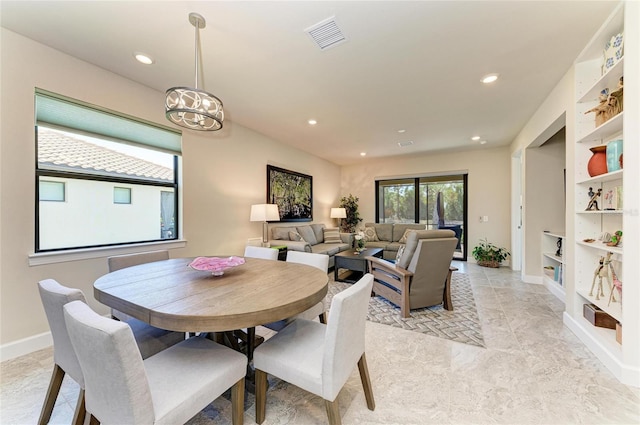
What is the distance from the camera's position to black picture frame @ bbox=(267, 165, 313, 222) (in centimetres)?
496

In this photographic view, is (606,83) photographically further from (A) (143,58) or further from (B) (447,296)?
(A) (143,58)

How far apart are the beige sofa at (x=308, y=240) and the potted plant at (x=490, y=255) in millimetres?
2837

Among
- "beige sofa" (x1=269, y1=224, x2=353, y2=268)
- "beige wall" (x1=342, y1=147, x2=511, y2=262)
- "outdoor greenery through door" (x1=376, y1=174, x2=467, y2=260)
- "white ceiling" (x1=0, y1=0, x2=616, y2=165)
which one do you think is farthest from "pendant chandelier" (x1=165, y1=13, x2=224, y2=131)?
"outdoor greenery through door" (x1=376, y1=174, x2=467, y2=260)

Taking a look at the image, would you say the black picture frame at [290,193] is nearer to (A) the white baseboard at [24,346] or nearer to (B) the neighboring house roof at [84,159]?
(B) the neighboring house roof at [84,159]

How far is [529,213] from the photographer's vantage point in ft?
13.3

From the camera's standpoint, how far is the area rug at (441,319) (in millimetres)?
2432

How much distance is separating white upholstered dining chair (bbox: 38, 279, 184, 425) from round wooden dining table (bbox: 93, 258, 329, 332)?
0.59ft

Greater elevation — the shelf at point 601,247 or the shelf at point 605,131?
the shelf at point 605,131

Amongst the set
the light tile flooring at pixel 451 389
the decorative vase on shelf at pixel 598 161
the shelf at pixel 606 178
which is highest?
the decorative vase on shelf at pixel 598 161

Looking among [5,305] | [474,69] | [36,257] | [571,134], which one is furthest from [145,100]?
[571,134]

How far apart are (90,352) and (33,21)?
2.65m

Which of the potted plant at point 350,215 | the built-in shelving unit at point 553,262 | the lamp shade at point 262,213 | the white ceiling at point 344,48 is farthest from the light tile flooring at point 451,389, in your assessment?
the potted plant at point 350,215

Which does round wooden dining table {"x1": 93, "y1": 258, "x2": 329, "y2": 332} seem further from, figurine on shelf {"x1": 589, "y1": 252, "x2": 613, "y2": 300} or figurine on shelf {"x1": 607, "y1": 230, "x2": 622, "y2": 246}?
figurine on shelf {"x1": 589, "y1": 252, "x2": 613, "y2": 300}

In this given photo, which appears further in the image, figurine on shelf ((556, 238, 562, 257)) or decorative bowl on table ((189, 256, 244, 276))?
figurine on shelf ((556, 238, 562, 257))
